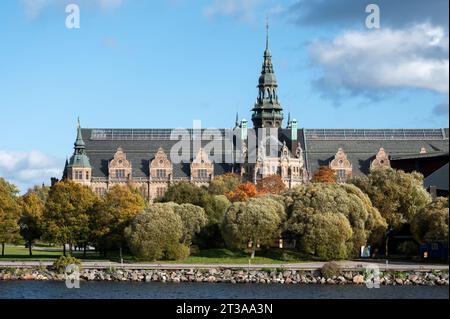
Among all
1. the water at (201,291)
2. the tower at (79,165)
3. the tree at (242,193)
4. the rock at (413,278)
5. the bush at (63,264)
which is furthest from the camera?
the tower at (79,165)

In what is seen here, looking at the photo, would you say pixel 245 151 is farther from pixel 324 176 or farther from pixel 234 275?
pixel 234 275

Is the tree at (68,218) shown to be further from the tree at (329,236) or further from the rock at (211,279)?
the tree at (329,236)

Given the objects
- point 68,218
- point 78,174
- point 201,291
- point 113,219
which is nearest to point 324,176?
point 78,174

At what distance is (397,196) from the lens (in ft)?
298

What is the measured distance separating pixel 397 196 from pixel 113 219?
80.2ft

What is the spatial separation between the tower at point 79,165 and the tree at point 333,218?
7064cm

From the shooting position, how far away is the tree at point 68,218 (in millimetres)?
88250

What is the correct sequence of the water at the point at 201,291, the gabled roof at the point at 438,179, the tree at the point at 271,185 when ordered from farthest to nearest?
the tree at the point at 271,185 → the gabled roof at the point at 438,179 → the water at the point at 201,291

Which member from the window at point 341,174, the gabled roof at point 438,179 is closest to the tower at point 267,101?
the window at point 341,174
